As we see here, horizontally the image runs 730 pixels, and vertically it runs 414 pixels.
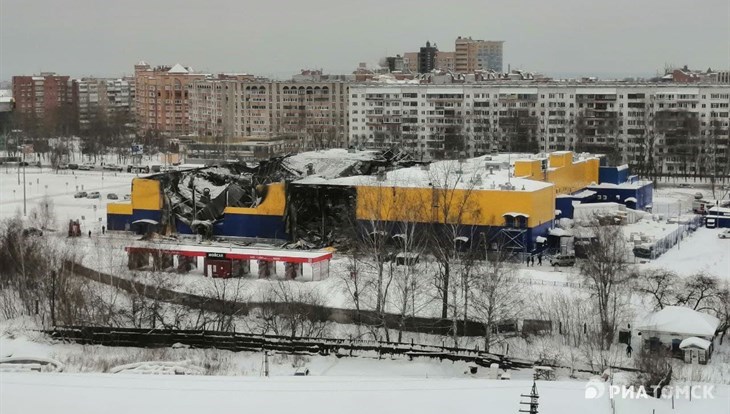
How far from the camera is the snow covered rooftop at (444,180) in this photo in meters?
13.6

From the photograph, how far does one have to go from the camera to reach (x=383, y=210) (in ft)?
44.1

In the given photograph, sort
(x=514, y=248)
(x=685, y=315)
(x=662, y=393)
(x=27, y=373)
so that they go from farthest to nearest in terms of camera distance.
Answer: (x=514, y=248), (x=685, y=315), (x=27, y=373), (x=662, y=393)

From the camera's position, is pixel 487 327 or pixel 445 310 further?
pixel 445 310

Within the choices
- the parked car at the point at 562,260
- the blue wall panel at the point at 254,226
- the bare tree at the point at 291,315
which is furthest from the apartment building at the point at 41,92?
the bare tree at the point at 291,315

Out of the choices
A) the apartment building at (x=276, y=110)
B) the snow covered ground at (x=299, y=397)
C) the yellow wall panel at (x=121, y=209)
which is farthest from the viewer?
the apartment building at (x=276, y=110)

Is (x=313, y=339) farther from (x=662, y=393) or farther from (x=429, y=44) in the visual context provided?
(x=429, y=44)

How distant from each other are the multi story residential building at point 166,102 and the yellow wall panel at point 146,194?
75.8ft

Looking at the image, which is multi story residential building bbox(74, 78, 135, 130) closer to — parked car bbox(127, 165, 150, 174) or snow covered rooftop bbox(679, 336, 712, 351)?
parked car bbox(127, 165, 150, 174)

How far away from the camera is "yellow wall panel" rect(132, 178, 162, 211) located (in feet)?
50.2

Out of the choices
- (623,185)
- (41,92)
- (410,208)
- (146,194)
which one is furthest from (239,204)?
(41,92)

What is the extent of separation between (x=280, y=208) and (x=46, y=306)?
4.67 meters

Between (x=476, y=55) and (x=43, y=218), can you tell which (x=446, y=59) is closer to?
(x=476, y=55)

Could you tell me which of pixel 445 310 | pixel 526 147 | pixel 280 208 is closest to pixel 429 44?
pixel 526 147

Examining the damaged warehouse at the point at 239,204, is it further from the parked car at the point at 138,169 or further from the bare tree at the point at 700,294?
the parked car at the point at 138,169
